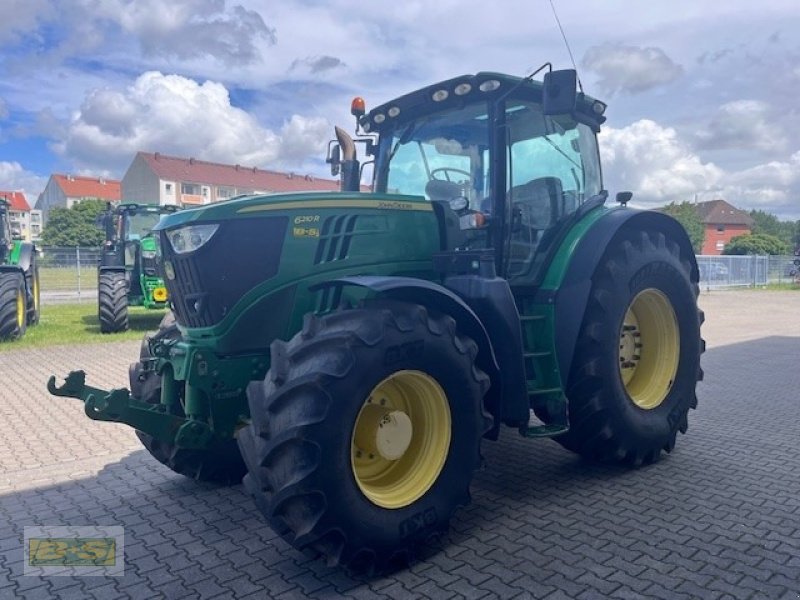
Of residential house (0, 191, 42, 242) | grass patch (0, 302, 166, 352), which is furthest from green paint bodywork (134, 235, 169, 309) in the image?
residential house (0, 191, 42, 242)

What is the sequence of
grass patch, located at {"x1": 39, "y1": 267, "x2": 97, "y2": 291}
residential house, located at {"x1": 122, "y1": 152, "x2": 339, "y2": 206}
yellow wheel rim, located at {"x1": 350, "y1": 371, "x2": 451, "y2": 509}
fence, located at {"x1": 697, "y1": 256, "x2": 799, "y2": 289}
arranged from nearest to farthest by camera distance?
yellow wheel rim, located at {"x1": 350, "y1": 371, "x2": 451, "y2": 509} < grass patch, located at {"x1": 39, "y1": 267, "x2": 97, "y2": 291} < fence, located at {"x1": 697, "y1": 256, "x2": 799, "y2": 289} < residential house, located at {"x1": 122, "y1": 152, "x2": 339, "y2": 206}

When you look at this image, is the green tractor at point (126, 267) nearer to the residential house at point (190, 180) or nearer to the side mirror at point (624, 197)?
the side mirror at point (624, 197)

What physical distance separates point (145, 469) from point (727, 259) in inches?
1190

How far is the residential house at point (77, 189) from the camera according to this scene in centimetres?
8412

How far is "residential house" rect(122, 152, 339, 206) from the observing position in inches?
2410

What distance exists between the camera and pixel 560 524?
3855 mm

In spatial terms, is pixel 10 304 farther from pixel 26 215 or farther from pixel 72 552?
pixel 26 215

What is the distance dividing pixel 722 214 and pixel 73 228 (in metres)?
73.3

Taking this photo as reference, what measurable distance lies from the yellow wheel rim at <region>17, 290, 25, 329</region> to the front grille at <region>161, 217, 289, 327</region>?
29.8 feet

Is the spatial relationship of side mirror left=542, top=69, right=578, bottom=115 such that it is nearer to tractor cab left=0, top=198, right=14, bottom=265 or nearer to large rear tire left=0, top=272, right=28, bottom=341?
large rear tire left=0, top=272, right=28, bottom=341

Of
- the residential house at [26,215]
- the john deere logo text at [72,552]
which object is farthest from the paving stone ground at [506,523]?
the residential house at [26,215]

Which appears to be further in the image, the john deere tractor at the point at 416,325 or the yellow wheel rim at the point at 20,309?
the yellow wheel rim at the point at 20,309

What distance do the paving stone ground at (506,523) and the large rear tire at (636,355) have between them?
313mm

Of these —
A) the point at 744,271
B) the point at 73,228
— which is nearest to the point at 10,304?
the point at 744,271
